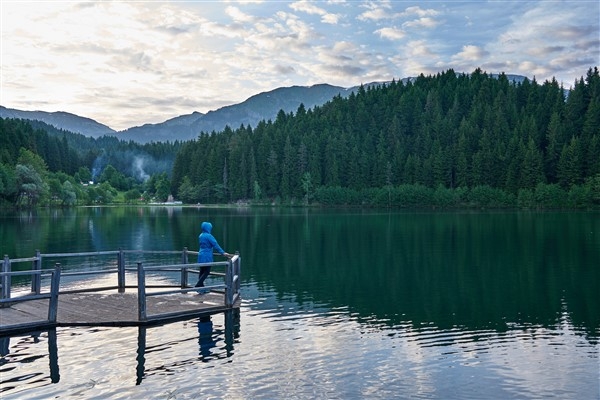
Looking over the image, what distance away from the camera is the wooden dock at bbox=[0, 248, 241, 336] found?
2059 cm

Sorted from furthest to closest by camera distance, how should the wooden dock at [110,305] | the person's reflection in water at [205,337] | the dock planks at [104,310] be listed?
1. the dock planks at [104,310]
2. the wooden dock at [110,305]
3. the person's reflection in water at [205,337]

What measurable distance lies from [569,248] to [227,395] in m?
46.8

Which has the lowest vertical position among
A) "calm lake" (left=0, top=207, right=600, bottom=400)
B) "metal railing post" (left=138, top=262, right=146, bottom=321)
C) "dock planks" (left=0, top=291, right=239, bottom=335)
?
"calm lake" (left=0, top=207, right=600, bottom=400)

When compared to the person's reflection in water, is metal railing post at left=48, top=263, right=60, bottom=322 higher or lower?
higher

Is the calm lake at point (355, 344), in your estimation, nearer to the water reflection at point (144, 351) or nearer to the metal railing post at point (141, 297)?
the water reflection at point (144, 351)

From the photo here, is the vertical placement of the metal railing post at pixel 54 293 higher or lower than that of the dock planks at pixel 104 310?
higher

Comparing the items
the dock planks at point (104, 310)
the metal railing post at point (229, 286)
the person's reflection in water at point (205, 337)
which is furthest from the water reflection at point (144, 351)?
the dock planks at point (104, 310)

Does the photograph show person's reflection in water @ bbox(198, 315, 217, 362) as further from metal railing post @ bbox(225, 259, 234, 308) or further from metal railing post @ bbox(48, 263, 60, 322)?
metal railing post @ bbox(48, 263, 60, 322)

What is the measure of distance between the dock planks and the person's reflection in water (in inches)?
27.0

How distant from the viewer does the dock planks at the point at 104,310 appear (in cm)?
2088

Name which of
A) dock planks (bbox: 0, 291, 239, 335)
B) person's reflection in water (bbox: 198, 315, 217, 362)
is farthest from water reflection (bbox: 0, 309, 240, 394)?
dock planks (bbox: 0, 291, 239, 335)

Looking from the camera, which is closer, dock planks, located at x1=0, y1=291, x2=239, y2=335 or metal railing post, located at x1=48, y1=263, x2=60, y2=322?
metal railing post, located at x1=48, y1=263, x2=60, y2=322

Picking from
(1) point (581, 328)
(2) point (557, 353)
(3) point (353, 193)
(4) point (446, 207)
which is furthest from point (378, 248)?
(3) point (353, 193)

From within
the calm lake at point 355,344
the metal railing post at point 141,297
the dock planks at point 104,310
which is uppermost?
the metal railing post at point 141,297
